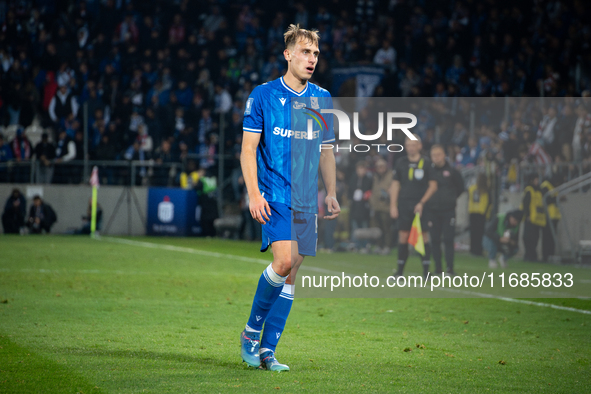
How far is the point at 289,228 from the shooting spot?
4832mm

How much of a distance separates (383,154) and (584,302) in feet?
22.0

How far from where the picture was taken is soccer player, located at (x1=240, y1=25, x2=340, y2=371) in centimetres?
484

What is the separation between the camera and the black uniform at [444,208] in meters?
11.5

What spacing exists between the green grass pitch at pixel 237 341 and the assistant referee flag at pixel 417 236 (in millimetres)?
1979

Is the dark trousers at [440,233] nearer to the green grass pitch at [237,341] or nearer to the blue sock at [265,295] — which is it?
the green grass pitch at [237,341]

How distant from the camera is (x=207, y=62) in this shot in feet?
79.3

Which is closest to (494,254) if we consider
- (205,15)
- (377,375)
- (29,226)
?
(377,375)

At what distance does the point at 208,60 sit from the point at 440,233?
14378mm

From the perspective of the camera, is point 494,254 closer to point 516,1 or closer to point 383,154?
point 383,154

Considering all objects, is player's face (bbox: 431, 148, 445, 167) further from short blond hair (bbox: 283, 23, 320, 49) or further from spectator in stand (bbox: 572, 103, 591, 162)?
short blond hair (bbox: 283, 23, 320, 49)

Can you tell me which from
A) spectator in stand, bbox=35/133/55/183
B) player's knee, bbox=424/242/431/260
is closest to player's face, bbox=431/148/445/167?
player's knee, bbox=424/242/431/260

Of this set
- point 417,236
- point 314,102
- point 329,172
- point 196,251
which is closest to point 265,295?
point 329,172

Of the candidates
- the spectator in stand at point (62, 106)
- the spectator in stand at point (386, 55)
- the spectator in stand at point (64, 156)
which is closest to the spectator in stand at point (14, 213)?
the spectator in stand at point (64, 156)

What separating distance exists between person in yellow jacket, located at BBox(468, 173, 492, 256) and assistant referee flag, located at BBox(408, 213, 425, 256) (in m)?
3.05
